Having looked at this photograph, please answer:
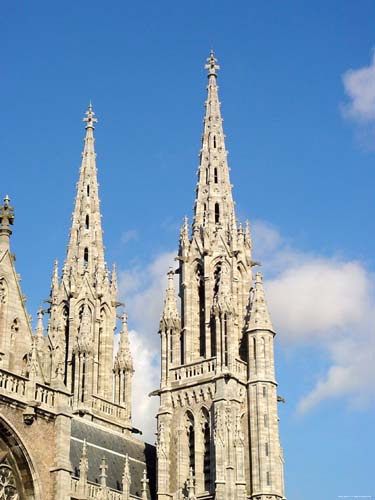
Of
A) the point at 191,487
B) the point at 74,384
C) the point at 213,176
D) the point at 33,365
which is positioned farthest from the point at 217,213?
the point at 33,365

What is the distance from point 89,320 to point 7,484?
2410cm

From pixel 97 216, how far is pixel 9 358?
92.0ft

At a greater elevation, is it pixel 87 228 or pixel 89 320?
pixel 87 228

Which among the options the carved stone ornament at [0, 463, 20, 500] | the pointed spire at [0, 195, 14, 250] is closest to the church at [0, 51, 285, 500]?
the pointed spire at [0, 195, 14, 250]

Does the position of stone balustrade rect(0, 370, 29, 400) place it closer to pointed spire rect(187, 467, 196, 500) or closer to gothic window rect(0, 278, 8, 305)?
gothic window rect(0, 278, 8, 305)

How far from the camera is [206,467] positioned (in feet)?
165

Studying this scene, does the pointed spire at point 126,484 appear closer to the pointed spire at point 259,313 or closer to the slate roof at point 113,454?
the slate roof at point 113,454

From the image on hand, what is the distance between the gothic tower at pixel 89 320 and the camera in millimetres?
56156

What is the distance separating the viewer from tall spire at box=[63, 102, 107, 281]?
60938 mm

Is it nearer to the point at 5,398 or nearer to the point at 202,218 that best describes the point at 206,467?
the point at 202,218

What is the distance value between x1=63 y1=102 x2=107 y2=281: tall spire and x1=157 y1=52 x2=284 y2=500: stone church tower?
6.41m

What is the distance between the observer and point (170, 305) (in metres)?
55.3

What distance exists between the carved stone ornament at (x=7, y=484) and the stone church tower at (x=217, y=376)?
1419 centimetres

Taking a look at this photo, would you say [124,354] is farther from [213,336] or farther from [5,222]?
[5,222]
